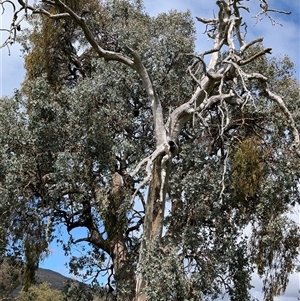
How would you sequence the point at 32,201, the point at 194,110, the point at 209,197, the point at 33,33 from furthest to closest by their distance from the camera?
the point at 33,33 → the point at 32,201 → the point at 209,197 → the point at 194,110

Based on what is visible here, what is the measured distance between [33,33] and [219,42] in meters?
3.43

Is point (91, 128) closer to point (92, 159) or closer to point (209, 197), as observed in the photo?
point (92, 159)

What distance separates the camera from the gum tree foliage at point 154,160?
325 inches

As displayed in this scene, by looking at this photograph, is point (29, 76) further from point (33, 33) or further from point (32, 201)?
point (32, 201)

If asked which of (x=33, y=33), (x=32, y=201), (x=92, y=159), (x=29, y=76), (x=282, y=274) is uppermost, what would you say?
(x=33, y=33)

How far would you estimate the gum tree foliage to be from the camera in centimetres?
826

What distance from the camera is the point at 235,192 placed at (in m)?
8.51

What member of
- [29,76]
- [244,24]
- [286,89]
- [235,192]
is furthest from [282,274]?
[29,76]

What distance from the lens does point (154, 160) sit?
26.7 ft

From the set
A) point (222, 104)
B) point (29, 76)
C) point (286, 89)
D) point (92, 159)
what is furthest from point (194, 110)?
point (29, 76)

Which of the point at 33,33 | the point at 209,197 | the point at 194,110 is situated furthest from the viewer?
the point at 33,33

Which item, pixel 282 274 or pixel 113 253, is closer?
pixel 282 274

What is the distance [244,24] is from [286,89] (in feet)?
5.04

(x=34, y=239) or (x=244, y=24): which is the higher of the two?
(x=244, y=24)
